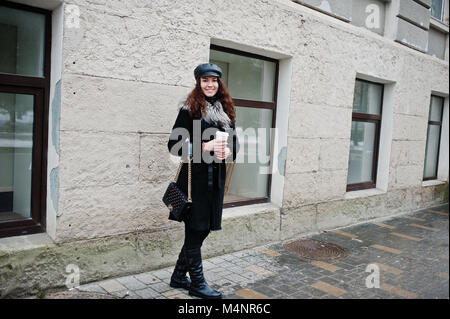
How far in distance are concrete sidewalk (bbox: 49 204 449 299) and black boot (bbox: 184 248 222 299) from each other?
0.14m

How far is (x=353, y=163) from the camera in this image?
682 cm

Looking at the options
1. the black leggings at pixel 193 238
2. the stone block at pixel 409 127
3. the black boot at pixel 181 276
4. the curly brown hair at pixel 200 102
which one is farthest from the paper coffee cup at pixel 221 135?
the stone block at pixel 409 127

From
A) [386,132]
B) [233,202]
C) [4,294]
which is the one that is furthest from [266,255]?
[386,132]

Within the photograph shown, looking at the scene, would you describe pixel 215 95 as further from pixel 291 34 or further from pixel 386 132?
pixel 386 132

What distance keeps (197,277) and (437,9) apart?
8.10 meters

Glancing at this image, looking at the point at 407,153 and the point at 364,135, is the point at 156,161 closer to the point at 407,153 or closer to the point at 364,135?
the point at 364,135

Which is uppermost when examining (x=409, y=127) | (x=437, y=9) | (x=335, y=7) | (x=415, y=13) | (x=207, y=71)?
(x=437, y=9)

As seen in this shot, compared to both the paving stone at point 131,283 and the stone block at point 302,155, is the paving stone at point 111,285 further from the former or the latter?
the stone block at point 302,155

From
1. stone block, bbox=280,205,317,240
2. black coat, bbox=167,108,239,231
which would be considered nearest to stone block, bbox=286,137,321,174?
stone block, bbox=280,205,317,240

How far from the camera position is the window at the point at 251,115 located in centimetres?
504

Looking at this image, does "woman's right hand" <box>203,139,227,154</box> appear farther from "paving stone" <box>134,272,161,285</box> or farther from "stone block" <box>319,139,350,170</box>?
"stone block" <box>319,139,350,170</box>

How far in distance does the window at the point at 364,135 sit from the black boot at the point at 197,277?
4.01 m

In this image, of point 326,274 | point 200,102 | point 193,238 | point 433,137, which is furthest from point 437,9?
point 193,238

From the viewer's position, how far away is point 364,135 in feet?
22.9
